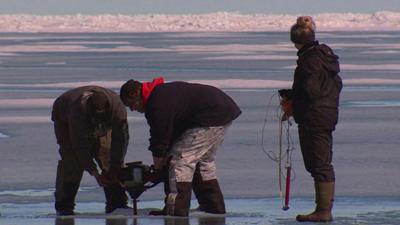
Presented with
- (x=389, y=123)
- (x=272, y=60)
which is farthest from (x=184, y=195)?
(x=272, y=60)

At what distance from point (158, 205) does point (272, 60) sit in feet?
84.6

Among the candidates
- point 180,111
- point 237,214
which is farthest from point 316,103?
point 237,214

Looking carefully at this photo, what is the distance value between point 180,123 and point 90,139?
71 cm

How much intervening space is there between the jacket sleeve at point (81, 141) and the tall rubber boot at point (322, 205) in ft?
5.08

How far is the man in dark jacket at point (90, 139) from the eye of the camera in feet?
27.7

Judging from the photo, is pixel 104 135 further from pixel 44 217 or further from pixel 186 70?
pixel 186 70

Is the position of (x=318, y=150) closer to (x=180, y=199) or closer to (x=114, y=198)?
(x=180, y=199)

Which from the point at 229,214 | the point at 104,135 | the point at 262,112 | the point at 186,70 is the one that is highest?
the point at 186,70

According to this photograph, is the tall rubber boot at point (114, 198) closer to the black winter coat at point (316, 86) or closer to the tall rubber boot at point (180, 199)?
the tall rubber boot at point (180, 199)

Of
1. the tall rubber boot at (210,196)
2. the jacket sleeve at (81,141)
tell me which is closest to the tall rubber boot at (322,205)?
the tall rubber boot at (210,196)

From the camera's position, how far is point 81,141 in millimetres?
8469

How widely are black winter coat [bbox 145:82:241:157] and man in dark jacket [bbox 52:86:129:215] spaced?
0.41 meters

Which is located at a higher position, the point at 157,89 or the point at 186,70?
the point at 186,70

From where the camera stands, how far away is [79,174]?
8820 millimetres
